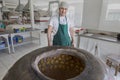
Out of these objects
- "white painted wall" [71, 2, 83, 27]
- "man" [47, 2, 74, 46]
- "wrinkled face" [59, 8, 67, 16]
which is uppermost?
"white painted wall" [71, 2, 83, 27]

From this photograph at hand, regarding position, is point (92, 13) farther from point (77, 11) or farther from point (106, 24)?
point (77, 11)

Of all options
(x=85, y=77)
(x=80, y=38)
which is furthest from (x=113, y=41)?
(x=85, y=77)

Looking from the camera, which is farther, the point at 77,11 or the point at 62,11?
the point at 77,11

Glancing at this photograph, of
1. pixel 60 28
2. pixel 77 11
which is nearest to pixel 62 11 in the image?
pixel 60 28

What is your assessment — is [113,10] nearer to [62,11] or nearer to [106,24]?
[106,24]

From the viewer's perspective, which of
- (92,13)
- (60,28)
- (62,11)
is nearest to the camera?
(62,11)

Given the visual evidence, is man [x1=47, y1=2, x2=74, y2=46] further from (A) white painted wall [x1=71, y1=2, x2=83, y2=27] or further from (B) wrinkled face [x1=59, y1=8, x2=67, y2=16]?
(A) white painted wall [x1=71, y1=2, x2=83, y2=27]

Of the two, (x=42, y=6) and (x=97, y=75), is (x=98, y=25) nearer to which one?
(x=97, y=75)

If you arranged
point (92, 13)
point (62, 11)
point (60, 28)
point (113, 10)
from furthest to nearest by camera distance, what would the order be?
point (92, 13)
point (113, 10)
point (60, 28)
point (62, 11)

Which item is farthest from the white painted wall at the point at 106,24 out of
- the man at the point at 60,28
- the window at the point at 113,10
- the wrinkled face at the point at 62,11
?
the wrinkled face at the point at 62,11

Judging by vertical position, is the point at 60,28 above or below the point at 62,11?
below

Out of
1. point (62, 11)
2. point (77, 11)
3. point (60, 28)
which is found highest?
point (77, 11)

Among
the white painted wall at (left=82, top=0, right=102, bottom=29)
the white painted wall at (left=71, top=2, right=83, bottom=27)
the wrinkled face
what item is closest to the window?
the white painted wall at (left=82, top=0, right=102, bottom=29)

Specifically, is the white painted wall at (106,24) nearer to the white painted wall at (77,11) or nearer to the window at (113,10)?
the window at (113,10)
